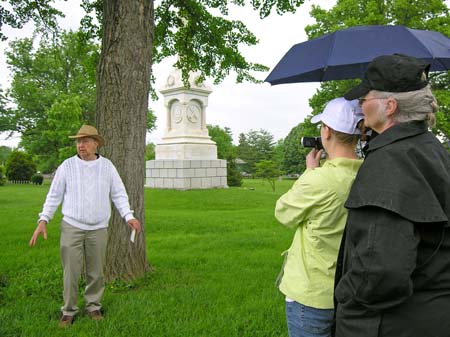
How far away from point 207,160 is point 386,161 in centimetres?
1822

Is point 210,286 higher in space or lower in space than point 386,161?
lower

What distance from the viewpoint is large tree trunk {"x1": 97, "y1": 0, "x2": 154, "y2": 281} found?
5285mm

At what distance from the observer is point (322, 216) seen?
210cm

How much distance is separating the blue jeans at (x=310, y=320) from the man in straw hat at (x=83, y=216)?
7.73 ft

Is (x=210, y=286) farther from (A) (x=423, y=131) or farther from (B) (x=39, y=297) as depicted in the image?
(A) (x=423, y=131)

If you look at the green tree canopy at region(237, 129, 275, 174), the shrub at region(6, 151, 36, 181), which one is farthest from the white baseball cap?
the green tree canopy at region(237, 129, 275, 174)

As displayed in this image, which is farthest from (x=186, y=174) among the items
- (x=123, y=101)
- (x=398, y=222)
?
(x=398, y=222)

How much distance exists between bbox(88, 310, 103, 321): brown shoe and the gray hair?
3542 millimetres

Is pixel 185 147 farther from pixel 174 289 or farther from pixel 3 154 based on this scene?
pixel 3 154

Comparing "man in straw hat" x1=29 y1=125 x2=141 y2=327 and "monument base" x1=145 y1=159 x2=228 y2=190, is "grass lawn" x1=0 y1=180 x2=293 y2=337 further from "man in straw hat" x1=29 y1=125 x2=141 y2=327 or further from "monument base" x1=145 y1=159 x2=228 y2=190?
"monument base" x1=145 y1=159 x2=228 y2=190

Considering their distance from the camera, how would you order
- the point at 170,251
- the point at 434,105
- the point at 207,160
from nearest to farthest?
the point at 434,105, the point at 170,251, the point at 207,160

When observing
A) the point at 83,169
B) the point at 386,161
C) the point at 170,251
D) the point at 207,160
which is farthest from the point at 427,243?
the point at 207,160

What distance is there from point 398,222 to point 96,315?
3.53 meters

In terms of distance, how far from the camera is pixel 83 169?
4.19 m
